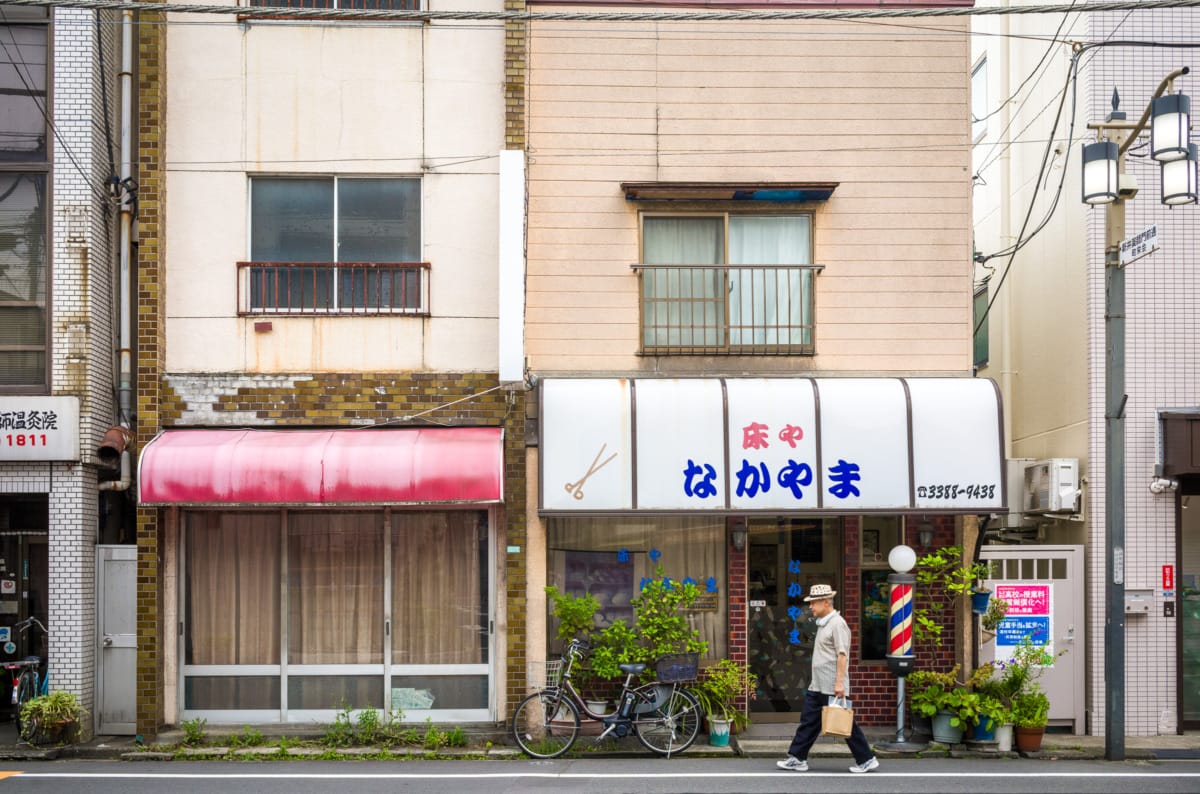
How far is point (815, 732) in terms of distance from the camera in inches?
447

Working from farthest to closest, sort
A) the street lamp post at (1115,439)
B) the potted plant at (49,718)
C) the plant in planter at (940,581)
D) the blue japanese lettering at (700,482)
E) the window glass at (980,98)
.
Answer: the window glass at (980,98) < the plant in planter at (940,581) < the blue japanese lettering at (700,482) < the potted plant at (49,718) < the street lamp post at (1115,439)

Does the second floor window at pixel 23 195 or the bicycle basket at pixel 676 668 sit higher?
the second floor window at pixel 23 195

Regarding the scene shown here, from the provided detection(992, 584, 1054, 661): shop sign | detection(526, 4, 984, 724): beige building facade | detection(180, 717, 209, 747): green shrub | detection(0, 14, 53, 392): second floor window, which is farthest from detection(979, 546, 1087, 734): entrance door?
detection(0, 14, 53, 392): second floor window

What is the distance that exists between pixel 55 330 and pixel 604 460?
667cm

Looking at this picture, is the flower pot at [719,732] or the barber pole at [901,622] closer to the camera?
the barber pole at [901,622]

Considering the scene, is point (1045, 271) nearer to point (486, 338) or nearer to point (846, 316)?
point (846, 316)

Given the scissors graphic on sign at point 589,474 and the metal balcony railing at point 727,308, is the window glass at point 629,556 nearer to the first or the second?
the scissors graphic on sign at point 589,474

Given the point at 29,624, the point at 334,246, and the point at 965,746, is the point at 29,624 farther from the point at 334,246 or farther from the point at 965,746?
the point at 965,746

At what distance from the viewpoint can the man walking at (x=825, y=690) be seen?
37.1 ft

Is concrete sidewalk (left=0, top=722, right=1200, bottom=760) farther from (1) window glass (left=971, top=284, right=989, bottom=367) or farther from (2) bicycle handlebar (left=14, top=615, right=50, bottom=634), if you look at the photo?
(1) window glass (left=971, top=284, right=989, bottom=367)

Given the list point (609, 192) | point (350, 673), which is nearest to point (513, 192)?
point (609, 192)

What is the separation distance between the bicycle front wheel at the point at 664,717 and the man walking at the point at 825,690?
1.27 metres

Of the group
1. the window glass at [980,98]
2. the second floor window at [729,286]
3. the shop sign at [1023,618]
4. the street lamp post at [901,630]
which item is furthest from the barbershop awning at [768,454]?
the window glass at [980,98]

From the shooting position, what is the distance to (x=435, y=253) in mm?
13602
